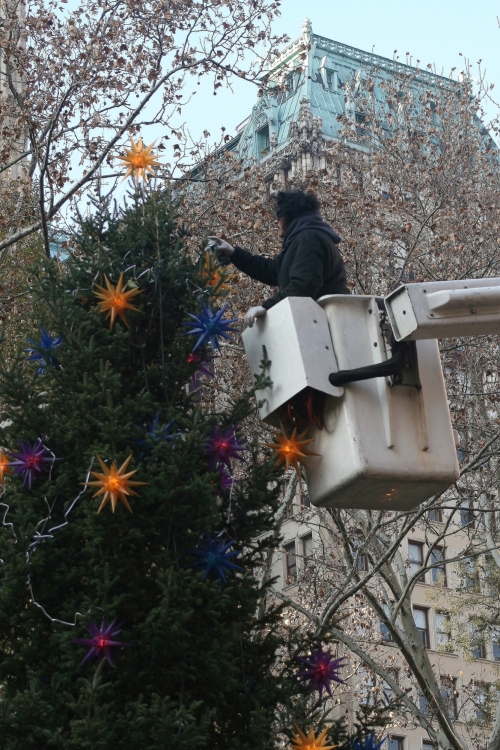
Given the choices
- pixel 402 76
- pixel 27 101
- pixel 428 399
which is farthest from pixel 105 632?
pixel 402 76

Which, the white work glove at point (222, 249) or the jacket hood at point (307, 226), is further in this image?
the white work glove at point (222, 249)

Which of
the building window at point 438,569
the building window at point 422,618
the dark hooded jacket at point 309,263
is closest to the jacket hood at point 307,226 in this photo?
the dark hooded jacket at point 309,263

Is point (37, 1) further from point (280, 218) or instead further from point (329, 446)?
point (329, 446)

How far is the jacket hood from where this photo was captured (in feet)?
19.5

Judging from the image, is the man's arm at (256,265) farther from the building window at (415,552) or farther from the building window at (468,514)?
the building window at (415,552)

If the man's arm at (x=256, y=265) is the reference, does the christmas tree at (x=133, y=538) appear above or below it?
below

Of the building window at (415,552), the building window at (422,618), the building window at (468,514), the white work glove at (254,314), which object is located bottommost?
the white work glove at (254,314)

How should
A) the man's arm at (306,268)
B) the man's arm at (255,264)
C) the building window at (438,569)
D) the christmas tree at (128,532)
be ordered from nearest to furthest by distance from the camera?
the christmas tree at (128,532), the man's arm at (306,268), the man's arm at (255,264), the building window at (438,569)

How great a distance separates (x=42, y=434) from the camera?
5.38 meters

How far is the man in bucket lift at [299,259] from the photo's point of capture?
5781 millimetres

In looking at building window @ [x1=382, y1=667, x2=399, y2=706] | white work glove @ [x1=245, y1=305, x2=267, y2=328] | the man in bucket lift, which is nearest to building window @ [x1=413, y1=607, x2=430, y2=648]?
building window @ [x1=382, y1=667, x2=399, y2=706]

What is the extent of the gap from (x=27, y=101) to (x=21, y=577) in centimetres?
872

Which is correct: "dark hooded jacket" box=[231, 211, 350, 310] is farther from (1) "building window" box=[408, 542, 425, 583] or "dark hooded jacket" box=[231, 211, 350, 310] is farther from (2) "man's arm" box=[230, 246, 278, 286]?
(1) "building window" box=[408, 542, 425, 583]

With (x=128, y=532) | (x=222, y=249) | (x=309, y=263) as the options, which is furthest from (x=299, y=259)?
(x=128, y=532)
